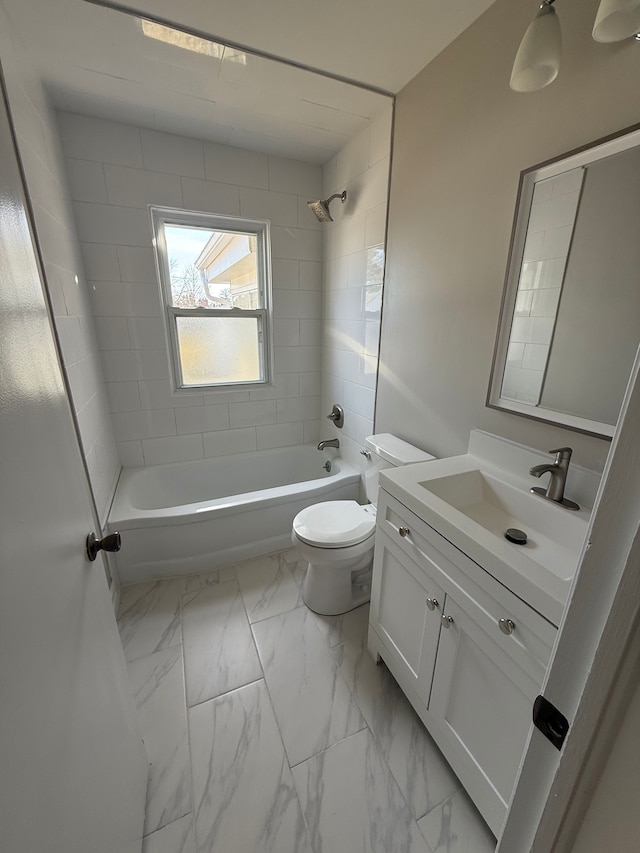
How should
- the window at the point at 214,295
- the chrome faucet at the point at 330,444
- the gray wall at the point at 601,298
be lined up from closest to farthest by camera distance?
the gray wall at the point at 601,298
the window at the point at 214,295
the chrome faucet at the point at 330,444

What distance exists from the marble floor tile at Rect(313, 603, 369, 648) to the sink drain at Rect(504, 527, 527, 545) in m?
0.93

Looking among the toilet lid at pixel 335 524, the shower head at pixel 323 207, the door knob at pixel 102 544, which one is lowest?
the toilet lid at pixel 335 524

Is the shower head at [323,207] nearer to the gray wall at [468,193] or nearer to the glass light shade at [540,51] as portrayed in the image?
the gray wall at [468,193]

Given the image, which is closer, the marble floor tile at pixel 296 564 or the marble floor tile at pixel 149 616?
the marble floor tile at pixel 149 616

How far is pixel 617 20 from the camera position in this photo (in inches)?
31.5

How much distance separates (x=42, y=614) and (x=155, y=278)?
213 cm

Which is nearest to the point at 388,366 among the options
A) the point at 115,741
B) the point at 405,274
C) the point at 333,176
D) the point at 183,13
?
the point at 405,274

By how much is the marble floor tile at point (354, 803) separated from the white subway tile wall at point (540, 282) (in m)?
1.35

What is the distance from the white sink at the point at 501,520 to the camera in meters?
0.80

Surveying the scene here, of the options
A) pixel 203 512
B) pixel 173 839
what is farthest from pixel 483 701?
pixel 203 512

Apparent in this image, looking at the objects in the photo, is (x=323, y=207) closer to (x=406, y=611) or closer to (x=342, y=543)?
(x=342, y=543)

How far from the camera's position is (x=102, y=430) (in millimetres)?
2010

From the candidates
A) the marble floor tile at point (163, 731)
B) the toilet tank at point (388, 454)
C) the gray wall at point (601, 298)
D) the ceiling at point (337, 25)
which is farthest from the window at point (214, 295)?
the gray wall at point (601, 298)

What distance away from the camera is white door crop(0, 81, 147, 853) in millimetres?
447
